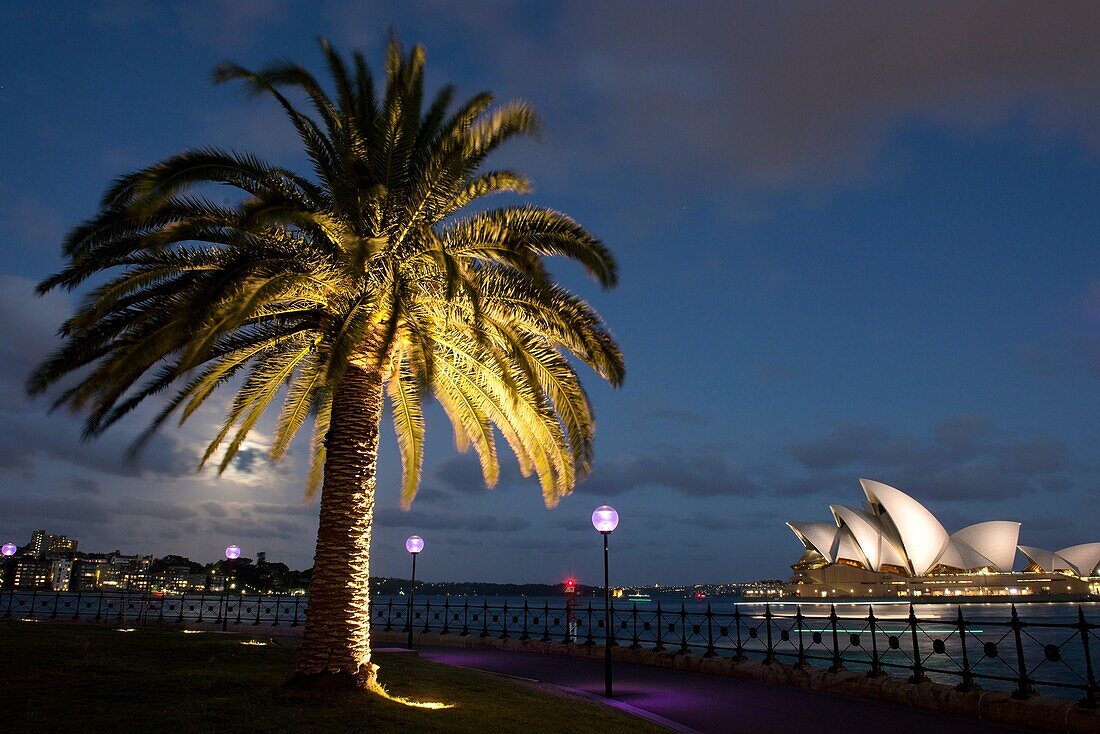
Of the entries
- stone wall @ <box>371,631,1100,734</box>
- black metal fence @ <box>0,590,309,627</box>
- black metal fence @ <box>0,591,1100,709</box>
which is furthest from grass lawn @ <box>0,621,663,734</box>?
black metal fence @ <box>0,590,309,627</box>

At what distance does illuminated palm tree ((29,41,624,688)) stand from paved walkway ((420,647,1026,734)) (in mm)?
4237

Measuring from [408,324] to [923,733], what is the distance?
936 centimetres

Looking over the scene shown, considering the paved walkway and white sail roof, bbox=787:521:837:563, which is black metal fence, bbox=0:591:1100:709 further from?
white sail roof, bbox=787:521:837:563

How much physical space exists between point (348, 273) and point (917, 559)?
269 feet

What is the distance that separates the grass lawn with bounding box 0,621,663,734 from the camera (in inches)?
306

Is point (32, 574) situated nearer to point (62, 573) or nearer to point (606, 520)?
point (62, 573)

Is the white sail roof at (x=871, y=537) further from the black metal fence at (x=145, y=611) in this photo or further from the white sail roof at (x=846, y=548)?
the black metal fence at (x=145, y=611)

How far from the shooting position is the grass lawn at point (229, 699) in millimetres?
7762

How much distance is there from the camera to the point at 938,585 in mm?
90375

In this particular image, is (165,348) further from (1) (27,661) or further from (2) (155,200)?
(1) (27,661)

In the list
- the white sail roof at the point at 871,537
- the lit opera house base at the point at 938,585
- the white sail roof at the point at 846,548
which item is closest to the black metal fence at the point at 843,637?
the white sail roof at the point at 871,537

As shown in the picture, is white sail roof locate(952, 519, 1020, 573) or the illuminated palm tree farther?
white sail roof locate(952, 519, 1020, 573)

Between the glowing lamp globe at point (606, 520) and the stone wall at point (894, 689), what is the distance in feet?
12.5

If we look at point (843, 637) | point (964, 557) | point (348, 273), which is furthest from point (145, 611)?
point (964, 557)
